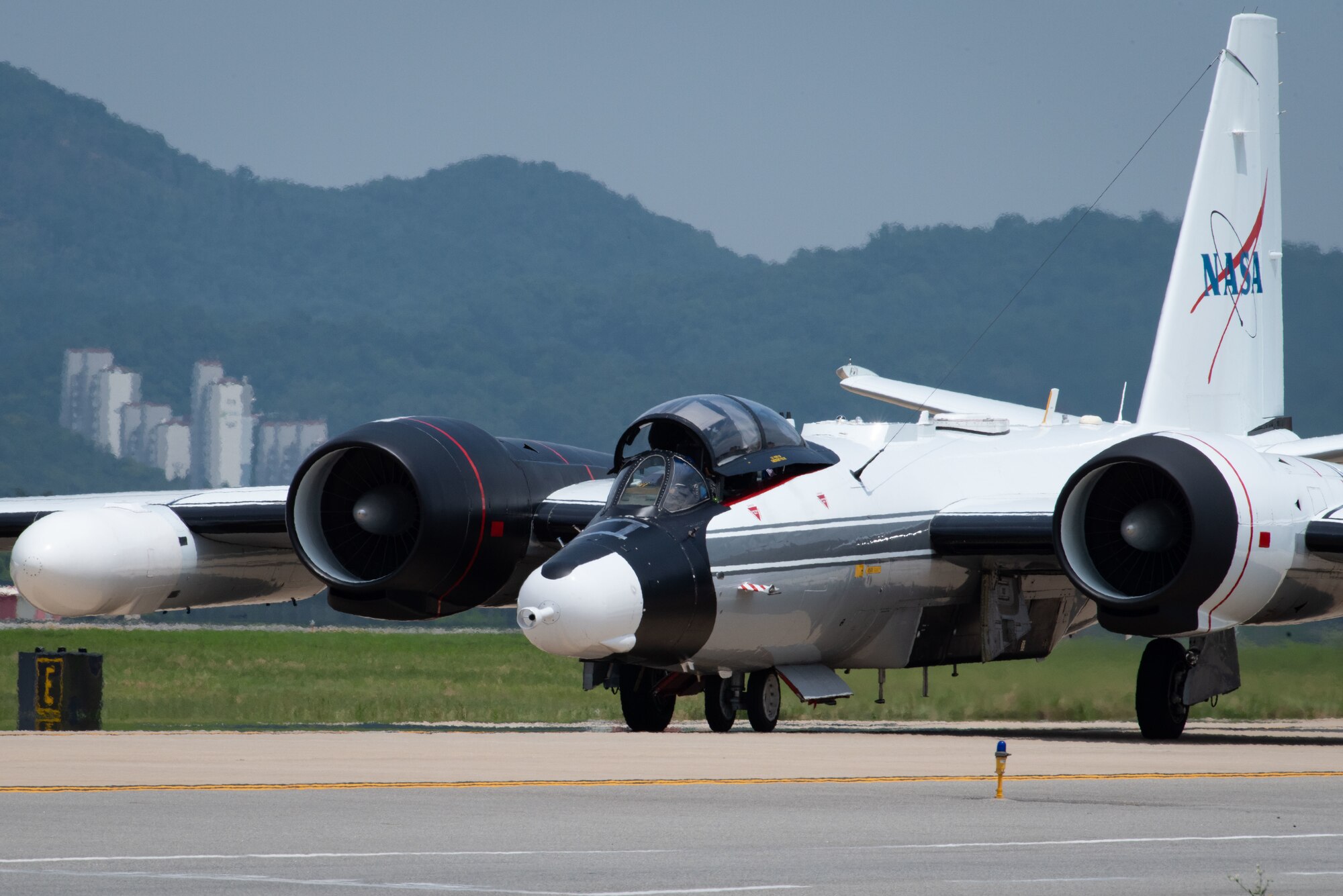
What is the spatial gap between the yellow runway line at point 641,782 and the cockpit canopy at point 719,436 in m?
4.61

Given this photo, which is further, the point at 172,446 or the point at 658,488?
the point at 172,446

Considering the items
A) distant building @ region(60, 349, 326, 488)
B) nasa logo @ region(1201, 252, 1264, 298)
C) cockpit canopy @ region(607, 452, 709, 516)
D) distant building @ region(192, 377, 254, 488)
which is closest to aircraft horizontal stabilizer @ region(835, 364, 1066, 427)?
nasa logo @ region(1201, 252, 1264, 298)

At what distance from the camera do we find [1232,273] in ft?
75.3

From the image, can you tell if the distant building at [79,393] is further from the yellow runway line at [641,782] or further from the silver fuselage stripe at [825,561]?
the yellow runway line at [641,782]

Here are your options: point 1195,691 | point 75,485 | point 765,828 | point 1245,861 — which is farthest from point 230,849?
point 75,485

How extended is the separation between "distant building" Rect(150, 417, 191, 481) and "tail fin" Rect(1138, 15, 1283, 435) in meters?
149

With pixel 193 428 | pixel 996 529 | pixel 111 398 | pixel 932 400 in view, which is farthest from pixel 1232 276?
pixel 111 398

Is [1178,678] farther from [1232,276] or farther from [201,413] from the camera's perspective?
[201,413]

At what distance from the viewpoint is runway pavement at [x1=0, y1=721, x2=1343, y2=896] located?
7.80 m

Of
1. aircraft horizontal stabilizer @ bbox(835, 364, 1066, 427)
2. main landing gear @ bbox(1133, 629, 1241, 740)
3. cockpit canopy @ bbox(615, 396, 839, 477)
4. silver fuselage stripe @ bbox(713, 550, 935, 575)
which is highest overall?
aircraft horizontal stabilizer @ bbox(835, 364, 1066, 427)

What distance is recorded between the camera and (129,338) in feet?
629

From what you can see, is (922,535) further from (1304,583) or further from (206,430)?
(206,430)

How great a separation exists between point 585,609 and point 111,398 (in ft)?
555

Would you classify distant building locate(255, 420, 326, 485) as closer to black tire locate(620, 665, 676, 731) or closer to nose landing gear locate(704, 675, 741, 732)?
black tire locate(620, 665, 676, 731)
